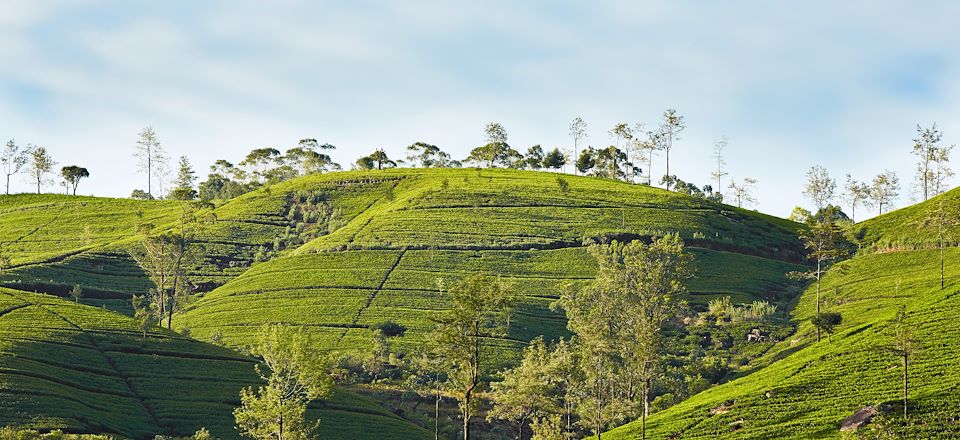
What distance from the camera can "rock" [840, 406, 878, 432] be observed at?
63.2 metres

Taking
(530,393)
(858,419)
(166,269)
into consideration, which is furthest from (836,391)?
(166,269)

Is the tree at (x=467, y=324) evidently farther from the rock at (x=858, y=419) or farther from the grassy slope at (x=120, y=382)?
the grassy slope at (x=120, y=382)

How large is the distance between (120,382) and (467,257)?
65.4 meters

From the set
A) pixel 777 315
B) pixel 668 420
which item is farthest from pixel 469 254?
pixel 668 420

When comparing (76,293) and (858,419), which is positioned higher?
(76,293)

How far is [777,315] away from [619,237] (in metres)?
33.8

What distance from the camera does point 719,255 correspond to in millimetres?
146750

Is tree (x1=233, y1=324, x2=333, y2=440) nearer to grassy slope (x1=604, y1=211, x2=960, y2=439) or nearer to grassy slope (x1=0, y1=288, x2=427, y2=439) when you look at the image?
grassy slope (x1=0, y1=288, x2=427, y2=439)

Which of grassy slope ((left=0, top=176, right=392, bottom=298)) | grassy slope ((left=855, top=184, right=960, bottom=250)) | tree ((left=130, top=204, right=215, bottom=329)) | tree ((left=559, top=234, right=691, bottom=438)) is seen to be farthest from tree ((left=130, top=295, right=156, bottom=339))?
grassy slope ((left=855, top=184, right=960, bottom=250))

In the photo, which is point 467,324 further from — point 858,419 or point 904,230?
point 904,230

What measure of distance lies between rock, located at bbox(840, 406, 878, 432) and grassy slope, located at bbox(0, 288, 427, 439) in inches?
1578

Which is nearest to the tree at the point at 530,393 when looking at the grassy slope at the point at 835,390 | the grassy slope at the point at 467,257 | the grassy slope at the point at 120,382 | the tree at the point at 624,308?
the grassy slope at the point at 835,390

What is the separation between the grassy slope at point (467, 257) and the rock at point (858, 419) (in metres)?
53.1

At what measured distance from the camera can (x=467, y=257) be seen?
475 ft
